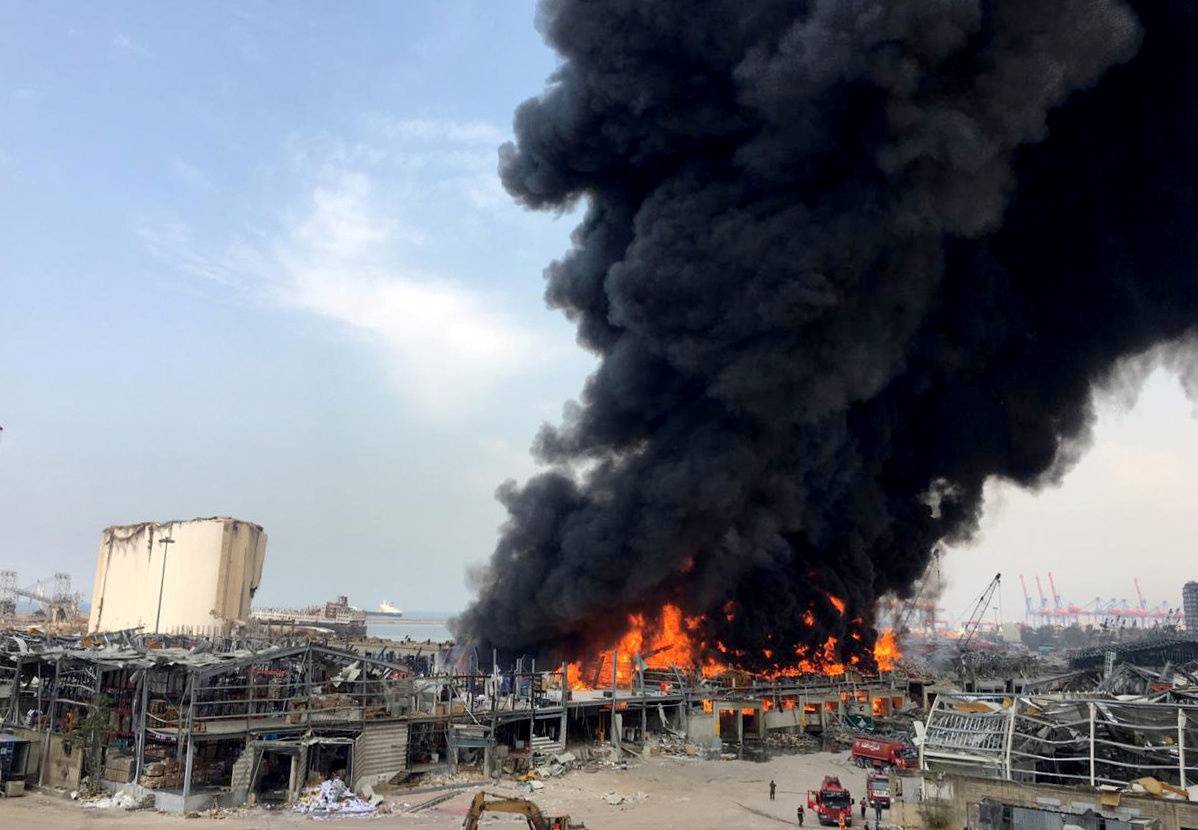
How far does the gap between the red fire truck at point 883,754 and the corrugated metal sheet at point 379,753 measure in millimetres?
20205

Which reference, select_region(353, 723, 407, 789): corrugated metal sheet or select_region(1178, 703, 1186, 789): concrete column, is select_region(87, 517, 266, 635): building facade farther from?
select_region(1178, 703, 1186, 789): concrete column

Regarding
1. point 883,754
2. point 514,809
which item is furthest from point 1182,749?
point 883,754

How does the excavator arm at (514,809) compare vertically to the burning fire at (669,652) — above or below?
below

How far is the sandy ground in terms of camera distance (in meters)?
28.1

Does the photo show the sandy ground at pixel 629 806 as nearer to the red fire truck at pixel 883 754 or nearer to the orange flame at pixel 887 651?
the red fire truck at pixel 883 754

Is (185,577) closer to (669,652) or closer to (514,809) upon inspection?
(669,652)

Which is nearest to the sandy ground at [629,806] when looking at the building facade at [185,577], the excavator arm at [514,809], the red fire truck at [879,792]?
the red fire truck at [879,792]

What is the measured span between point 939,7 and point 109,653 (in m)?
39.5

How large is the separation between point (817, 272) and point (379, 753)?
2813 centimetres

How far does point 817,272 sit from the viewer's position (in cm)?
4553

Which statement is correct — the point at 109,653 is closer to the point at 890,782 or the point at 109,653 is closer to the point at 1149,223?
the point at 890,782

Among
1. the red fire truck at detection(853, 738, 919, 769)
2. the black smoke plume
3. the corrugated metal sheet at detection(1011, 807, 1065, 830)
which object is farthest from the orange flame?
the corrugated metal sheet at detection(1011, 807, 1065, 830)

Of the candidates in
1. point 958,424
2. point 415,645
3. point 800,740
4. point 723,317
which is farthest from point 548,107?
point 415,645

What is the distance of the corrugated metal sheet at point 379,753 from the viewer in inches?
1288
